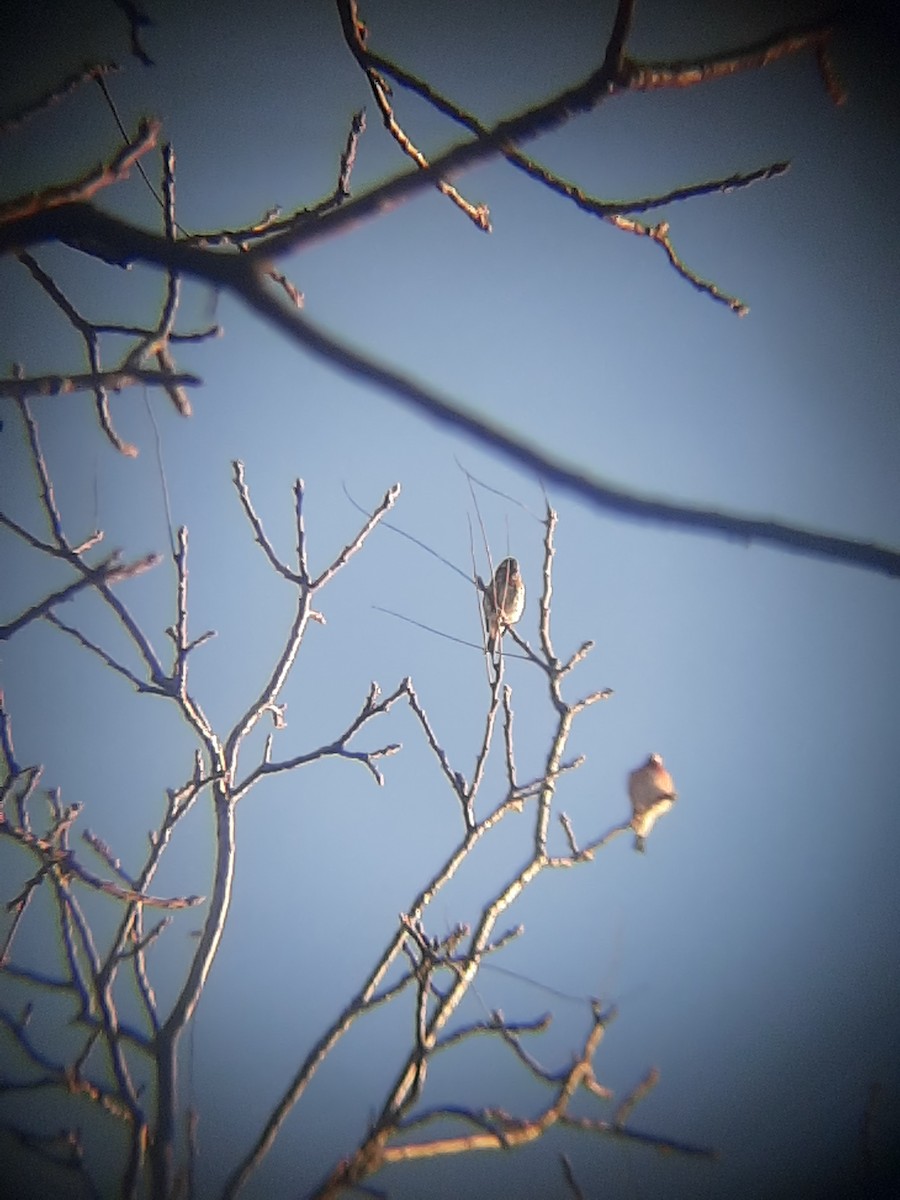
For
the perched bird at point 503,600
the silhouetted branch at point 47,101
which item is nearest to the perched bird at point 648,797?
the perched bird at point 503,600

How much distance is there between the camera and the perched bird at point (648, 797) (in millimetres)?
2117

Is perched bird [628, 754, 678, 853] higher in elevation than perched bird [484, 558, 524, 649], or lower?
lower

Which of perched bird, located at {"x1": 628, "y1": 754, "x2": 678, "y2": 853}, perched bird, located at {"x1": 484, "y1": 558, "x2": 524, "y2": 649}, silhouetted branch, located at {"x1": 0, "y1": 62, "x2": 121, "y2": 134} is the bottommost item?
perched bird, located at {"x1": 628, "y1": 754, "x2": 678, "y2": 853}

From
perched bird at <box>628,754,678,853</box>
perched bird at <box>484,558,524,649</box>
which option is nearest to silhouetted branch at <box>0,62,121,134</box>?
perched bird at <box>484,558,524,649</box>

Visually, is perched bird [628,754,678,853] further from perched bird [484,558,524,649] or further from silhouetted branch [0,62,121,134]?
silhouetted branch [0,62,121,134]

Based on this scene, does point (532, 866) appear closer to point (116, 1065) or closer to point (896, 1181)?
point (116, 1065)

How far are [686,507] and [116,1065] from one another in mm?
2307

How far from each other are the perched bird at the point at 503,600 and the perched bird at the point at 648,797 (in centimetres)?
71

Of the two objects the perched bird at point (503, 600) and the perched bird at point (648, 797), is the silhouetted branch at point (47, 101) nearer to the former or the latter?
the perched bird at point (503, 600)

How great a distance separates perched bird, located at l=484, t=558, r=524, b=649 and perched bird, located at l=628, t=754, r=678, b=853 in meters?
0.71

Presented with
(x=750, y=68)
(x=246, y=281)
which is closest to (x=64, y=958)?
(x=246, y=281)

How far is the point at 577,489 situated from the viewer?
36.7 inches

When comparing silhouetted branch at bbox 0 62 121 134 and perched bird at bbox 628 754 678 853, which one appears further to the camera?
perched bird at bbox 628 754 678 853

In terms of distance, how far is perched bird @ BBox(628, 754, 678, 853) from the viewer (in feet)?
6.95
